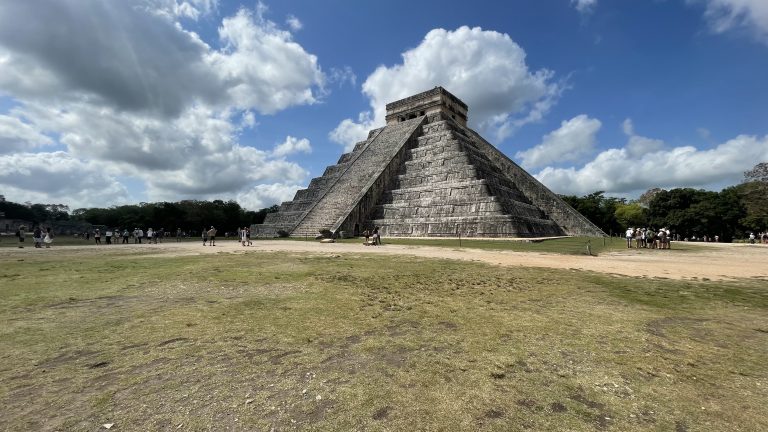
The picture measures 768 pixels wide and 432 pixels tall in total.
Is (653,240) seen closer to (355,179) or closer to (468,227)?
(468,227)

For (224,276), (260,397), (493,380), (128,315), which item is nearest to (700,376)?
(493,380)

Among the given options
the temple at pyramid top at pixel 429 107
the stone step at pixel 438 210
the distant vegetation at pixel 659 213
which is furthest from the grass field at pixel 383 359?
the distant vegetation at pixel 659 213

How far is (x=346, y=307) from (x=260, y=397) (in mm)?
2746

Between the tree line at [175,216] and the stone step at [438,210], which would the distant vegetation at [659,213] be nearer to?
the tree line at [175,216]

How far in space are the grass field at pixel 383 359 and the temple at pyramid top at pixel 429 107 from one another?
34.9 meters

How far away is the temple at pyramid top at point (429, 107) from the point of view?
38.6 metres

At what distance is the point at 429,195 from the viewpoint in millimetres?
26188

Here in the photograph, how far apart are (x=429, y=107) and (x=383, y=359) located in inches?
1510

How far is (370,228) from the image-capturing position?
26875 millimetres

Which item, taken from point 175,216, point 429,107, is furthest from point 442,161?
point 175,216

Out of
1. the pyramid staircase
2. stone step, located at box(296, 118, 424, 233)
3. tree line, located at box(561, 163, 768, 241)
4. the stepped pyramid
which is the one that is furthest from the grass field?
tree line, located at box(561, 163, 768, 241)

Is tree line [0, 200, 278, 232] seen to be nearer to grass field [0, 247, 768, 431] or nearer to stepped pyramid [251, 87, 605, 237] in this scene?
stepped pyramid [251, 87, 605, 237]

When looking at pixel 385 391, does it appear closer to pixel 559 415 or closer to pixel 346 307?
pixel 559 415

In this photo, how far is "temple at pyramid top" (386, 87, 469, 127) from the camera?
38.6 meters
